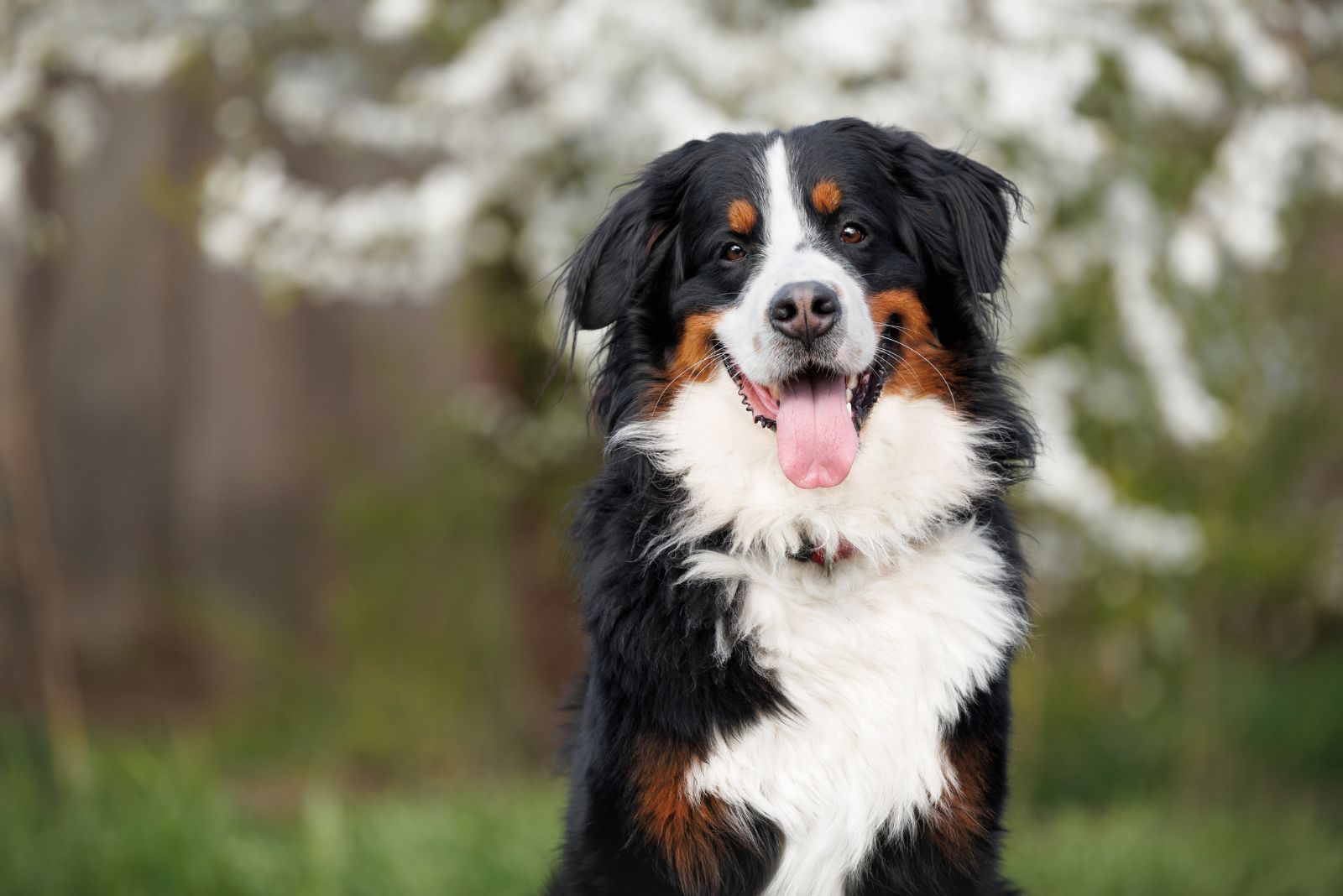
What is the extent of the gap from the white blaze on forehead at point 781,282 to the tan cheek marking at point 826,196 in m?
0.02

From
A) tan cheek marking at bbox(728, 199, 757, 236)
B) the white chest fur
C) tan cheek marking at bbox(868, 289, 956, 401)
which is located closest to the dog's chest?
the white chest fur

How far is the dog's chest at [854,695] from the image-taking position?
8.22 ft

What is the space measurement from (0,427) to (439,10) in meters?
3.05

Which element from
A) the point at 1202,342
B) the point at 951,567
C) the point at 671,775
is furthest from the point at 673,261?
the point at 1202,342

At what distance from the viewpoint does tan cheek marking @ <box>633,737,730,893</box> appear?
8.13 ft

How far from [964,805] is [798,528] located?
0.62m

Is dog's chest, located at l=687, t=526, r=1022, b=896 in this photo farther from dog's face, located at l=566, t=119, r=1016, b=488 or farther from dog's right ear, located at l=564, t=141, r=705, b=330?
dog's right ear, located at l=564, t=141, r=705, b=330

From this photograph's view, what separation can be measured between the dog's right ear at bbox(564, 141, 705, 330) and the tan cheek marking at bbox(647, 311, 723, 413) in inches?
6.3


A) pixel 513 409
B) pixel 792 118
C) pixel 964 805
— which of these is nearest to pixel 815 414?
pixel 964 805

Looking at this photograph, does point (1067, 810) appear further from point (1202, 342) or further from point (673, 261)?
point (673, 261)

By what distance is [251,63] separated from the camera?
5.74 meters

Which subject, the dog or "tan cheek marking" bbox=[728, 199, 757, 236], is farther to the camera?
"tan cheek marking" bbox=[728, 199, 757, 236]

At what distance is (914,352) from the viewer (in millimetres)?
2812

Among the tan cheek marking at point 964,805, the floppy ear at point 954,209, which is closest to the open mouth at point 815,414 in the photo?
the floppy ear at point 954,209
